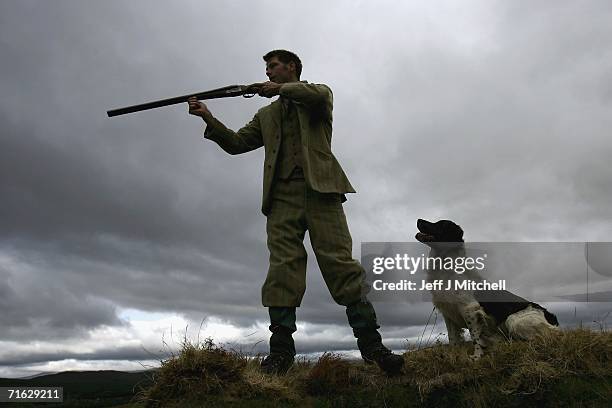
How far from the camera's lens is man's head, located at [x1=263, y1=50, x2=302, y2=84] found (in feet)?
20.1

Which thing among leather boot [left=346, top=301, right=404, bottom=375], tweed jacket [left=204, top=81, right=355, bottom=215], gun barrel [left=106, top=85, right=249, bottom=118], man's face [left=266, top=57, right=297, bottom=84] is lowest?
leather boot [left=346, top=301, right=404, bottom=375]

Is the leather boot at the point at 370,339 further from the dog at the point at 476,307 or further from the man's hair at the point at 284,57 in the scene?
the man's hair at the point at 284,57

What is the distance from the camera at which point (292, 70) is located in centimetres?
621

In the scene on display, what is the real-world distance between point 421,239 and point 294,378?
7.04ft

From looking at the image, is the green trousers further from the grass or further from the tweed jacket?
the grass

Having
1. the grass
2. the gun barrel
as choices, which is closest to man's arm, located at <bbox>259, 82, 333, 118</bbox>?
the gun barrel

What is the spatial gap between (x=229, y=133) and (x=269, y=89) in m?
0.78

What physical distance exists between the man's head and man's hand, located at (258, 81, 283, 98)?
261 mm

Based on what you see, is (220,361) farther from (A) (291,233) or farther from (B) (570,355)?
(B) (570,355)

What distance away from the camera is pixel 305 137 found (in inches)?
227

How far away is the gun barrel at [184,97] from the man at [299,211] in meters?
0.30

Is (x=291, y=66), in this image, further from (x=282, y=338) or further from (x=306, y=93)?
(x=282, y=338)

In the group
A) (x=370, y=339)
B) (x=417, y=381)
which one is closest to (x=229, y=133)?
(x=370, y=339)

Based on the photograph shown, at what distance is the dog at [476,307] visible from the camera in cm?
584
